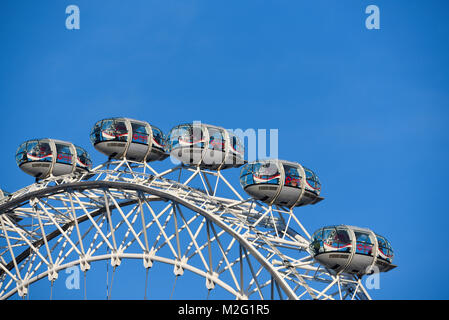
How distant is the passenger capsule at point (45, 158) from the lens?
2445 inches

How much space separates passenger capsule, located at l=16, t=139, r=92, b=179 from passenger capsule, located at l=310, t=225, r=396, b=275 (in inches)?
966

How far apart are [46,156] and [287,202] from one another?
21105 mm

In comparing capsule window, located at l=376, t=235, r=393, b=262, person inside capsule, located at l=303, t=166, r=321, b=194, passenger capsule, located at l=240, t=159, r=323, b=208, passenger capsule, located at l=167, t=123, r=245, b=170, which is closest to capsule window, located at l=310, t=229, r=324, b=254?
capsule window, located at l=376, t=235, r=393, b=262

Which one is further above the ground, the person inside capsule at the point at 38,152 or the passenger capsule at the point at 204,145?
the person inside capsule at the point at 38,152

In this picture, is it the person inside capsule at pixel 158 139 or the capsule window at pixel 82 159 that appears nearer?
the person inside capsule at pixel 158 139

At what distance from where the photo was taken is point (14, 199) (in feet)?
202

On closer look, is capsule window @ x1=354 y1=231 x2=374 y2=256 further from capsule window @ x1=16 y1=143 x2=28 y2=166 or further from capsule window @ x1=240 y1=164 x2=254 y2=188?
capsule window @ x1=16 y1=143 x2=28 y2=166

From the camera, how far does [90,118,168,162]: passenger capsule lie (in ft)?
181

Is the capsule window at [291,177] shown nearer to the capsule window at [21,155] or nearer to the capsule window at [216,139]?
the capsule window at [216,139]

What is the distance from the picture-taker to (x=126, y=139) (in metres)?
55.1

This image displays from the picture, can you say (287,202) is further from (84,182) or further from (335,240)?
(84,182)

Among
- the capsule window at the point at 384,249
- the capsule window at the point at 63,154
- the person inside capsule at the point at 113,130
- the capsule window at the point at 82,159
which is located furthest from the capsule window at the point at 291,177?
the capsule window at the point at 82,159

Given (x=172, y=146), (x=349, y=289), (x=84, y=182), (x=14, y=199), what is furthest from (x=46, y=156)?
(x=349, y=289)

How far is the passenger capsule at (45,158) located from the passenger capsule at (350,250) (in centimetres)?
2454
